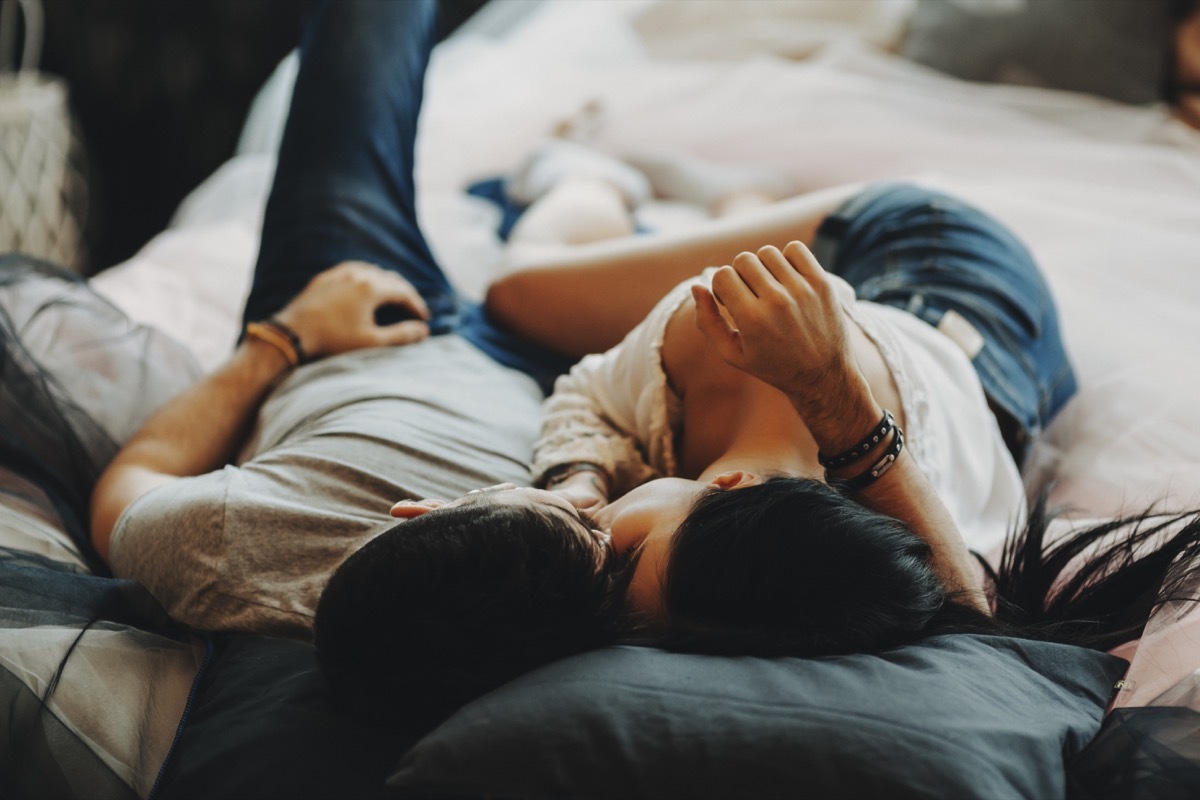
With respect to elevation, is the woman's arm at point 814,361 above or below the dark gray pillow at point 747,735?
above

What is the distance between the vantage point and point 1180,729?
59 centimetres

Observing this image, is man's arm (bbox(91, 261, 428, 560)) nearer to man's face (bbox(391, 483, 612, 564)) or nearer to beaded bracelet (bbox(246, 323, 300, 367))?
beaded bracelet (bbox(246, 323, 300, 367))

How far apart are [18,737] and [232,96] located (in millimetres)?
2279

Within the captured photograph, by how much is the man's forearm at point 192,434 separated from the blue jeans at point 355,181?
0.38 feet

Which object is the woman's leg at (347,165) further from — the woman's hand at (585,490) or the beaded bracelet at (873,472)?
the beaded bracelet at (873,472)

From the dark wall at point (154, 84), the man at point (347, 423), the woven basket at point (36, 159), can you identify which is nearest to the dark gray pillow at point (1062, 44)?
the man at point (347, 423)

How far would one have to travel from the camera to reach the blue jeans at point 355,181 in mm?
1201

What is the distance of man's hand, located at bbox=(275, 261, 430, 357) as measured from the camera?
1109 millimetres

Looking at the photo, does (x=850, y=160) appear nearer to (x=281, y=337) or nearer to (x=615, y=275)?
(x=615, y=275)

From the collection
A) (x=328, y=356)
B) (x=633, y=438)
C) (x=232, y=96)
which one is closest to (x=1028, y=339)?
(x=633, y=438)

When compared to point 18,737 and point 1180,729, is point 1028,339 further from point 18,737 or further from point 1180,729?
point 18,737

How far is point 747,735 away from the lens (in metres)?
0.54

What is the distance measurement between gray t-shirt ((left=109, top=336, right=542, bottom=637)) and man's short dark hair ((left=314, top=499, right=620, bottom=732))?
151 millimetres

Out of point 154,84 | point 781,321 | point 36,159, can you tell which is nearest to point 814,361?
point 781,321
